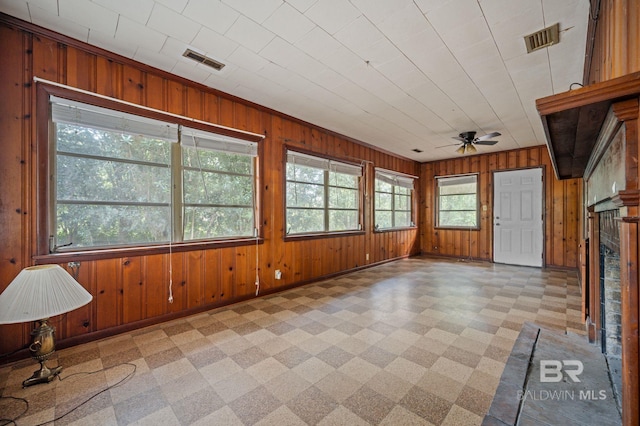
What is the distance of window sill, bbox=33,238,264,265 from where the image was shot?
2.35 meters

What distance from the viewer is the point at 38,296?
171cm

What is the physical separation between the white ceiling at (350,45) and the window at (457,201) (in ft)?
10.9

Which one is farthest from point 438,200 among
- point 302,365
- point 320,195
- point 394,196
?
point 302,365

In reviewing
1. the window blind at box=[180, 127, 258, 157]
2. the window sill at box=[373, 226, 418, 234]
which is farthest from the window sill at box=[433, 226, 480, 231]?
the window blind at box=[180, 127, 258, 157]

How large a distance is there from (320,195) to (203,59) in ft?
9.06

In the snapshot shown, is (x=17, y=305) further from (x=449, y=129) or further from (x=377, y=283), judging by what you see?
(x=449, y=129)

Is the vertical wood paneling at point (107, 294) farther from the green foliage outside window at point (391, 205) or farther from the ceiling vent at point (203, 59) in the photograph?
the green foliage outside window at point (391, 205)

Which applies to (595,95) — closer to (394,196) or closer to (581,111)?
(581,111)

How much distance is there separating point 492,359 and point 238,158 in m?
3.53

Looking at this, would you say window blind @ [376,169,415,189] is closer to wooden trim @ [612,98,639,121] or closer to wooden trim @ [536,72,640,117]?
wooden trim @ [536,72,640,117]

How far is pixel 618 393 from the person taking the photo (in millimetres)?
1682

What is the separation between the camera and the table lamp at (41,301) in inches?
64.8

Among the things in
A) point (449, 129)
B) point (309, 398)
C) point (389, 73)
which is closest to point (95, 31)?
point (389, 73)

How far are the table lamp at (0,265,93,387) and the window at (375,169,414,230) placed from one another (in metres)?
5.27
